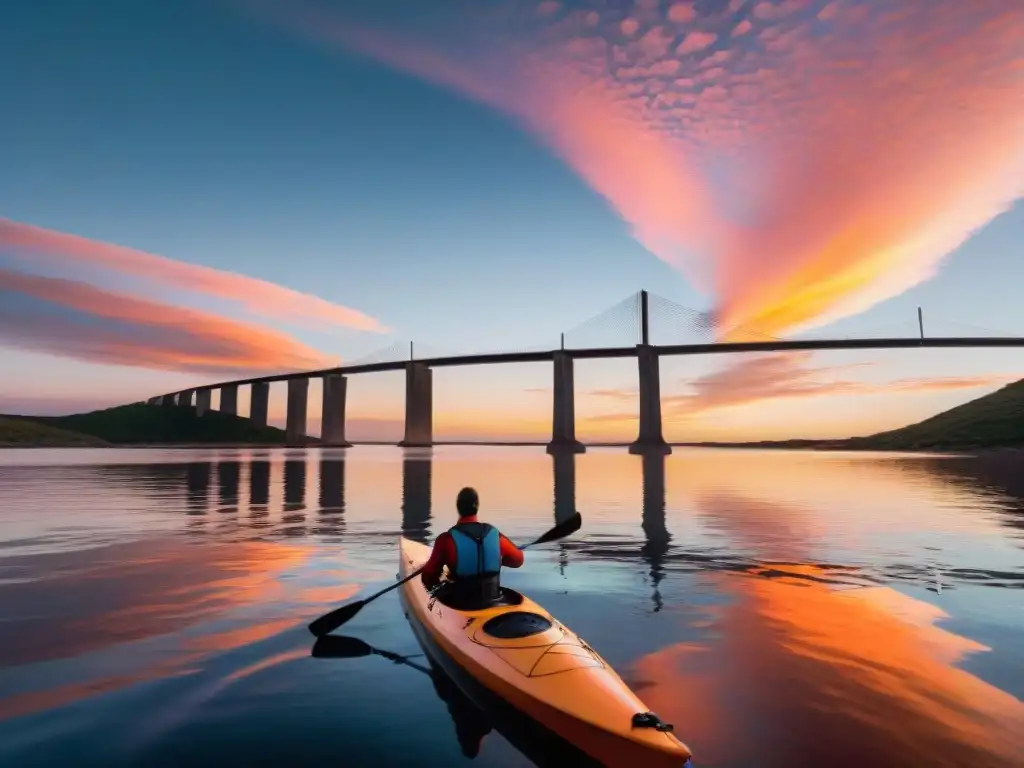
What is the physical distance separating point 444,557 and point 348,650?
1971 mm

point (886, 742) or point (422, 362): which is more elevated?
point (422, 362)

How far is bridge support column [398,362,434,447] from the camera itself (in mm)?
98875

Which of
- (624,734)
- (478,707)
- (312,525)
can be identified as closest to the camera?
(624,734)

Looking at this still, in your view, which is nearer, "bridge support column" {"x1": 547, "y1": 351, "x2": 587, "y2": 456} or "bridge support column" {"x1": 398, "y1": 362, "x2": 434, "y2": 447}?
"bridge support column" {"x1": 547, "y1": 351, "x2": 587, "y2": 456}

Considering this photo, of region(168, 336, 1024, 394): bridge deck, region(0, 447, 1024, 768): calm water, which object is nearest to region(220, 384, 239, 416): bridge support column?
region(168, 336, 1024, 394): bridge deck

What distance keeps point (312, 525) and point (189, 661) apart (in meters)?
12.2

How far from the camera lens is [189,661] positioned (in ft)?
24.1

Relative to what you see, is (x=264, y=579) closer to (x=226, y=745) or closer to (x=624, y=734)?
(x=226, y=745)

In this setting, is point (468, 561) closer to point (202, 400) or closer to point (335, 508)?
point (335, 508)

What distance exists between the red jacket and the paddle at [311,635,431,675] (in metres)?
1.01

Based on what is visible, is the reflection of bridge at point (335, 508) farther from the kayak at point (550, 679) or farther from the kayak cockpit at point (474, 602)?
the kayak at point (550, 679)

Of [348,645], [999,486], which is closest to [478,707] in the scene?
[348,645]

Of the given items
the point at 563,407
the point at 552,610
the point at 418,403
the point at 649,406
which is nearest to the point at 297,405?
the point at 418,403

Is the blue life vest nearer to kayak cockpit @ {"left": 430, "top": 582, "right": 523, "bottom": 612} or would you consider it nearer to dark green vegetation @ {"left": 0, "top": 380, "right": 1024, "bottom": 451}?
kayak cockpit @ {"left": 430, "top": 582, "right": 523, "bottom": 612}
